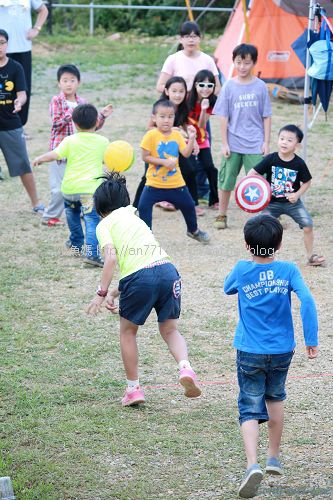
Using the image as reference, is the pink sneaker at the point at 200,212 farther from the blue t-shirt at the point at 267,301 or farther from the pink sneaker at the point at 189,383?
the blue t-shirt at the point at 267,301

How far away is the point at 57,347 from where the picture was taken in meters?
5.88

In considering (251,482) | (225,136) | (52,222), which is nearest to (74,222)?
(52,222)

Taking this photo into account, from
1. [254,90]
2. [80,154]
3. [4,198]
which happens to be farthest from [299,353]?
[4,198]

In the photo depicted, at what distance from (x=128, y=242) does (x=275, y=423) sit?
1.26 meters

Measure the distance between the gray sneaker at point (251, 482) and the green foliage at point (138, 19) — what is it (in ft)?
59.8

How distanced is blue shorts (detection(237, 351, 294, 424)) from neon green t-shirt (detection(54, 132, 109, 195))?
143 inches

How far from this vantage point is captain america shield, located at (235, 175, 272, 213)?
725 cm

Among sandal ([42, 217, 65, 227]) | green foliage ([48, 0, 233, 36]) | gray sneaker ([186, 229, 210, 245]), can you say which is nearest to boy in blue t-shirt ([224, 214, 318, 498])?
gray sneaker ([186, 229, 210, 245])

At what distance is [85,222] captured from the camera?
7535 millimetres

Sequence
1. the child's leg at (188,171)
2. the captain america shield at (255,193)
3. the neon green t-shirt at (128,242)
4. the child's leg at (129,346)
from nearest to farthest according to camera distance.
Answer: the neon green t-shirt at (128,242) < the child's leg at (129,346) < the captain america shield at (255,193) < the child's leg at (188,171)

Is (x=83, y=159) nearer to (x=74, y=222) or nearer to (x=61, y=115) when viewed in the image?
(x=74, y=222)

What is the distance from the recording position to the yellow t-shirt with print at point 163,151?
300 inches

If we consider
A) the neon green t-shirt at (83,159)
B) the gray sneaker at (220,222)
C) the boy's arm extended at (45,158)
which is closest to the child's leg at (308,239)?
the gray sneaker at (220,222)

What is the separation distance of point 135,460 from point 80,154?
3.60 m
